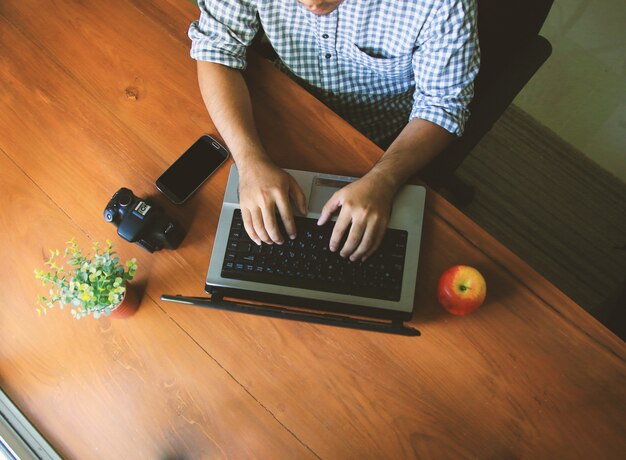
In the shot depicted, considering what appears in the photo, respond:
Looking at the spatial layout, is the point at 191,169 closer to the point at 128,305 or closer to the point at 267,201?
the point at 267,201

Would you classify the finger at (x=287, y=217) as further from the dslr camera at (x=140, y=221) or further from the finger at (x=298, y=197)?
the dslr camera at (x=140, y=221)

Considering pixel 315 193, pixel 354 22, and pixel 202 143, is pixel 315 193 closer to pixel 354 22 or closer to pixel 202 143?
pixel 202 143

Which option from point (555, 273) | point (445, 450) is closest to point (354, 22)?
point (445, 450)

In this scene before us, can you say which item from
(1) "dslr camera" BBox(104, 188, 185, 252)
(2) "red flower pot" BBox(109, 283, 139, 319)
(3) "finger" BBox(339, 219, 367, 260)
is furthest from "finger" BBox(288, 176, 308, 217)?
(2) "red flower pot" BBox(109, 283, 139, 319)

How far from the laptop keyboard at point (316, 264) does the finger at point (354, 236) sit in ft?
0.07

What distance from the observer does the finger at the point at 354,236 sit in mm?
824

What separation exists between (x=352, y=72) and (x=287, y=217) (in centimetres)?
43

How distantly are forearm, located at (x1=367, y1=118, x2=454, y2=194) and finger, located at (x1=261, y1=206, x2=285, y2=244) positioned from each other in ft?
0.68

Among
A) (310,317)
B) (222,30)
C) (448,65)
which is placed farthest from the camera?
(222,30)

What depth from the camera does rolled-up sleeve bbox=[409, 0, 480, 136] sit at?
0.82m

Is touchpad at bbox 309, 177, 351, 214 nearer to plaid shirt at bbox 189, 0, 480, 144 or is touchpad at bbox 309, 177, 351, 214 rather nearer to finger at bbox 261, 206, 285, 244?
finger at bbox 261, 206, 285, 244

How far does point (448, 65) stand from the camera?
86 centimetres

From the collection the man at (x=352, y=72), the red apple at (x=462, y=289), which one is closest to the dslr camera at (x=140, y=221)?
the man at (x=352, y=72)

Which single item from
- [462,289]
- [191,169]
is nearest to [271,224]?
[191,169]
